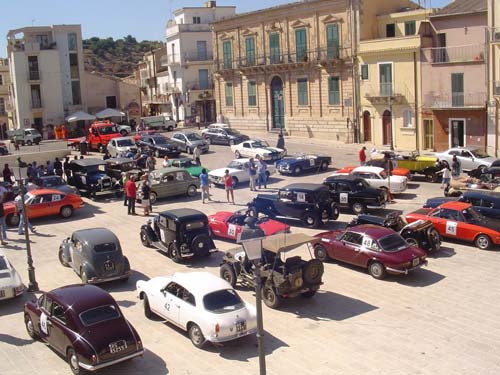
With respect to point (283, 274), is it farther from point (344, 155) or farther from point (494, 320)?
point (344, 155)

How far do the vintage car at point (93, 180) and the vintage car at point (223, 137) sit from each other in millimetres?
16443

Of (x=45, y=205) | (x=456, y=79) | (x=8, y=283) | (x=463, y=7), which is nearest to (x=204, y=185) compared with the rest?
(x=45, y=205)

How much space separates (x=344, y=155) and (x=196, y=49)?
28945 mm

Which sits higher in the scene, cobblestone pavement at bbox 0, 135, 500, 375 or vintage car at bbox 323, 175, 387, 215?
vintage car at bbox 323, 175, 387, 215

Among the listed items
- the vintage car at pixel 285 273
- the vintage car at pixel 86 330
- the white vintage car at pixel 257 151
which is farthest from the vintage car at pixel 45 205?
the white vintage car at pixel 257 151

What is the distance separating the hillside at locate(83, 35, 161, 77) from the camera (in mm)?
127750

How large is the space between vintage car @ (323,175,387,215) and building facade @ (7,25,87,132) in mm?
44650

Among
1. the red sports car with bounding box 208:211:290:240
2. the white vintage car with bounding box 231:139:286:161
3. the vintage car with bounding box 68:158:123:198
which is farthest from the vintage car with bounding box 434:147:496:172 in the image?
the vintage car with bounding box 68:158:123:198

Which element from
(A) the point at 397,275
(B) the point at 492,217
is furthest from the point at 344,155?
(A) the point at 397,275

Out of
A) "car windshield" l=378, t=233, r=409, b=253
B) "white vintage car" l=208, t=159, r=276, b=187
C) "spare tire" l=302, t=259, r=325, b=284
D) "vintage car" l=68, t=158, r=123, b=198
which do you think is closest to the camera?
"spare tire" l=302, t=259, r=325, b=284

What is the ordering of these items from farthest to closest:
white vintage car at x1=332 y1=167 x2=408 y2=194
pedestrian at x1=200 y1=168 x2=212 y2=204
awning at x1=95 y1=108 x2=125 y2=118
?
awning at x1=95 y1=108 x2=125 y2=118
pedestrian at x1=200 y1=168 x2=212 y2=204
white vintage car at x1=332 y1=167 x2=408 y2=194

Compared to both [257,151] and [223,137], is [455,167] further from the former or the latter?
[223,137]

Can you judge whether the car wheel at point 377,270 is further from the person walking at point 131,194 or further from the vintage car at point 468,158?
the vintage car at point 468,158

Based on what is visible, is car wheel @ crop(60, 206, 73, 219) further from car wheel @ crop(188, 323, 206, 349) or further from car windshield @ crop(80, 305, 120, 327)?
car windshield @ crop(80, 305, 120, 327)
